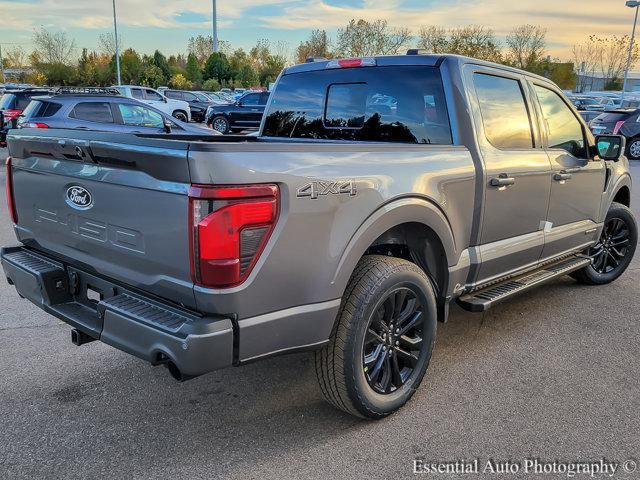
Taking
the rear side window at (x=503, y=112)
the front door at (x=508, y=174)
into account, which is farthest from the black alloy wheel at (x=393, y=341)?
the rear side window at (x=503, y=112)

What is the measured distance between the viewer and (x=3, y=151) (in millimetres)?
17141

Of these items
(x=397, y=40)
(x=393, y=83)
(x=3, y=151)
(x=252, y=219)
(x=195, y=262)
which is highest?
(x=397, y=40)

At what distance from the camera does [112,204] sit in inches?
99.4

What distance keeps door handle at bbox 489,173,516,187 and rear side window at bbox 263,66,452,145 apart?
374 mm

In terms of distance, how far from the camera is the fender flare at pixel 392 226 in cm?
261

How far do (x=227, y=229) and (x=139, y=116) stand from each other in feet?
37.5

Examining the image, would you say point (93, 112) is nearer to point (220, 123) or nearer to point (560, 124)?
point (560, 124)

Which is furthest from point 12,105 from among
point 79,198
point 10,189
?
point 79,198

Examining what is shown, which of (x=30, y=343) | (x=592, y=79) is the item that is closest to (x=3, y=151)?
(x=30, y=343)

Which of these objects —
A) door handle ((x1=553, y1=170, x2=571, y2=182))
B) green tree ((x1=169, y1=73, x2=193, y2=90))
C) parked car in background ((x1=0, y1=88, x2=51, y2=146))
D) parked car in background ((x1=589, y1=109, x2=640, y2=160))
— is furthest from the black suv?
green tree ((x1=169, y1=73, x2=193, y2=90))

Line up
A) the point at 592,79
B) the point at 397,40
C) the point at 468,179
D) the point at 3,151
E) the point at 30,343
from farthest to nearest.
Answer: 1. the point at 592,79
2. the point at 397,40
3. the point at 3,151
4. the point at 30,343
5. the point at 468,179

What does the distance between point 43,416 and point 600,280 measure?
489 cm

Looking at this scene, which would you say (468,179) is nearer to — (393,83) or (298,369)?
(393,83)

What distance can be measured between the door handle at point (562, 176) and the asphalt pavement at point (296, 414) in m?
1.18
